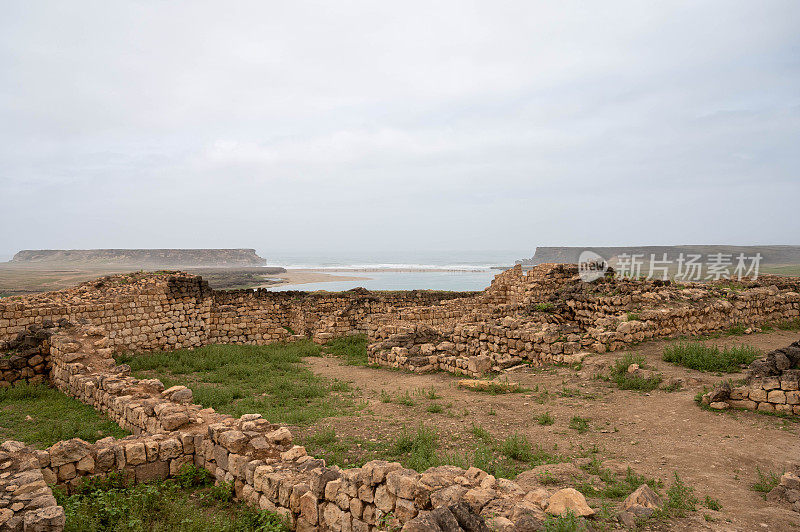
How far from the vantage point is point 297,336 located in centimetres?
→ 1992

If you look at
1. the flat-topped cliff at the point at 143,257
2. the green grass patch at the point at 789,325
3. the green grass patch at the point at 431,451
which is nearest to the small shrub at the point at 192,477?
the green grass patch at the point at 431,451

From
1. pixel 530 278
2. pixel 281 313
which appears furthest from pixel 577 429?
pixel 281 313

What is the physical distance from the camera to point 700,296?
1595 centimetres

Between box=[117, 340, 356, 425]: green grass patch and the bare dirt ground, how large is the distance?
866mm

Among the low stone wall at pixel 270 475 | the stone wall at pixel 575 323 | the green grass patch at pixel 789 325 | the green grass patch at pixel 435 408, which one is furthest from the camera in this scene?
the green grass patch at pixel 789 325

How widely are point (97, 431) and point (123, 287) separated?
37.6 feet

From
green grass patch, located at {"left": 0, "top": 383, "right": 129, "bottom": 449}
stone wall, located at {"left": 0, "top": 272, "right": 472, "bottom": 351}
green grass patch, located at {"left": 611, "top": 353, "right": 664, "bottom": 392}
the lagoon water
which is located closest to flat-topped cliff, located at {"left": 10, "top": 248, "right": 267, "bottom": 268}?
the lagoon water

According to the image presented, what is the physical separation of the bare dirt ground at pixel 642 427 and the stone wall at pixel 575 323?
0.93 metres

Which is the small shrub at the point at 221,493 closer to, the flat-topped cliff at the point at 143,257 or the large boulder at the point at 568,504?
the large boulder at the point at 568,504

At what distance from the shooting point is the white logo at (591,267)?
19219 millimetres

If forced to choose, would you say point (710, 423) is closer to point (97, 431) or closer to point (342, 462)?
point (342, 462)

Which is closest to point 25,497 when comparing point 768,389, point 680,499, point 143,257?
point 680,499

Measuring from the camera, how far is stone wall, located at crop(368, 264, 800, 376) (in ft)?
42.2

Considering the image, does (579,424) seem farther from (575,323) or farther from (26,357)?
(26,357)
